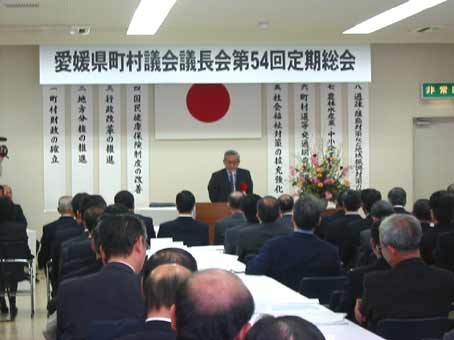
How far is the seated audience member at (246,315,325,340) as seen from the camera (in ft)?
5.23

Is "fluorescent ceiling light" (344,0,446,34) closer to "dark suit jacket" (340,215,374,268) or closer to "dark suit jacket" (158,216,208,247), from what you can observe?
"dark suit jacket" (340,215,374,268)

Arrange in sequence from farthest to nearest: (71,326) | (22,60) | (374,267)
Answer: (22,60) < (374,267) < (71,326)

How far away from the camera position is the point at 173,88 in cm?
1172

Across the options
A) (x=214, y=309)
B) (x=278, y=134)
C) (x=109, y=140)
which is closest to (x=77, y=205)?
(x=109, y=140)

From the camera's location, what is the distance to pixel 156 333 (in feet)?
8.14

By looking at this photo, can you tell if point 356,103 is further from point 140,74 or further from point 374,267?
point 374,267

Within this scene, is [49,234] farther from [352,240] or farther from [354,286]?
[354,286]

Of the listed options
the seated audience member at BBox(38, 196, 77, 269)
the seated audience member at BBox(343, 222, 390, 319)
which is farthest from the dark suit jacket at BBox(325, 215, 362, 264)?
the seated audience member at BBox(343, 222, 390, 319)

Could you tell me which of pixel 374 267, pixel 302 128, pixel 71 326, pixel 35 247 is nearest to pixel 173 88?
pixel 302 128

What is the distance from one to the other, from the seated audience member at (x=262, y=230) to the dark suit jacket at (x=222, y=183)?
4129 mm

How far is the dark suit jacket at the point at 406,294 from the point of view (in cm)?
397

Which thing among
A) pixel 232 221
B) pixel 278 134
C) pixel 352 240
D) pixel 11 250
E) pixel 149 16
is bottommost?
pixel 11 250

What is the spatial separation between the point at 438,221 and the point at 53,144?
6.77 meters

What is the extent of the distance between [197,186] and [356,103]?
250 cm
